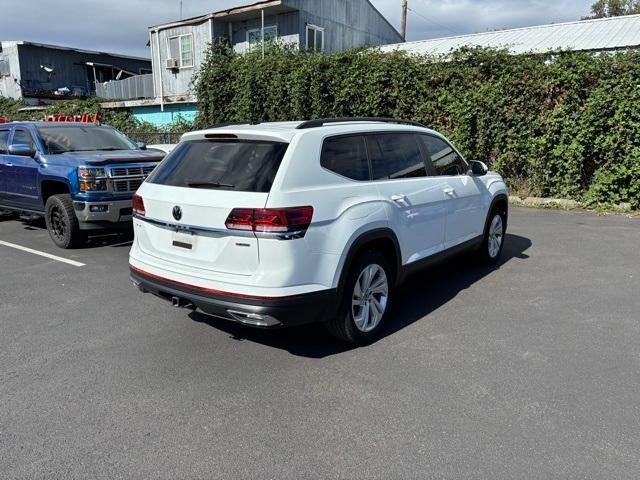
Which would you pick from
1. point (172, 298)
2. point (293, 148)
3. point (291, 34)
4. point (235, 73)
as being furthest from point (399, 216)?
point (291, 34)

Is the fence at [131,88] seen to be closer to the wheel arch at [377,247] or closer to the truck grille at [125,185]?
the truck grille at [125,185]

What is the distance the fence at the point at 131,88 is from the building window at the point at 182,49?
2.51 meters

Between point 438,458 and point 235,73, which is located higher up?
point 235,73

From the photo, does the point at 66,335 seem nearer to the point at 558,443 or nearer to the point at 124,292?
the point at 124,292

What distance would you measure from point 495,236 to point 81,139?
6.67m

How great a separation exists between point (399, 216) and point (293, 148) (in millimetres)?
1218

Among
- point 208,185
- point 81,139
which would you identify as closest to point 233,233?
point 208,185

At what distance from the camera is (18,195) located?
8.46 meters

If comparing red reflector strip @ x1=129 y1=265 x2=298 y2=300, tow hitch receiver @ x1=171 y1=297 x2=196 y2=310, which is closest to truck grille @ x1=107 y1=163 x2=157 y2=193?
red reflector strip @ x1=129 y1=265 x2=298 y2=300

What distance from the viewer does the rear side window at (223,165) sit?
139 inches

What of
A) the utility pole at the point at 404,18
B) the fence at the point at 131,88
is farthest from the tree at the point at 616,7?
the fence at the point at 131,88

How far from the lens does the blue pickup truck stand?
7125 millimetres

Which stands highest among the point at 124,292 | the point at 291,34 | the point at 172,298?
the point at 291,34

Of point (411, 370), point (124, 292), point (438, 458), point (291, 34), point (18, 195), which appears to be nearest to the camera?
point (438, 458)
